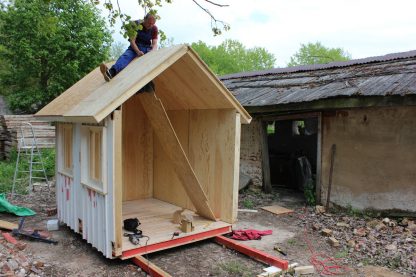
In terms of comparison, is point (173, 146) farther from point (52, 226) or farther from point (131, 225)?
point (52, 226)

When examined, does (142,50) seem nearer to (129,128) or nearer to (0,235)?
(129,128)

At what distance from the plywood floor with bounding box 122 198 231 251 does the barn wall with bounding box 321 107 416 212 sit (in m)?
3.27

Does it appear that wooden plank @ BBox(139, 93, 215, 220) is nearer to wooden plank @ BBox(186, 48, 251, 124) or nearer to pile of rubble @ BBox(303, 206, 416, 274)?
wooden plank @ BBox(186, 48, 251, 124)

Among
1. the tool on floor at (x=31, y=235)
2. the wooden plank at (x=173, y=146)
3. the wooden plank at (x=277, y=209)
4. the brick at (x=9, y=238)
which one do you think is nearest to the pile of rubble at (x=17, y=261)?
the brick at (x=9, y=238)

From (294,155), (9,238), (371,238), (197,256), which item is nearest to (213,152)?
(197,256)

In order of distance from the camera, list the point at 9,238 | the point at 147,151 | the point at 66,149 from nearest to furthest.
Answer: the point at 9,238
the point at 66,149
the point at 147,151

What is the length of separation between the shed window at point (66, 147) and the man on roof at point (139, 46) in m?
1.24

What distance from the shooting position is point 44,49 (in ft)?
63.0

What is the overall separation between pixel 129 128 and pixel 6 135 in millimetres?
10160

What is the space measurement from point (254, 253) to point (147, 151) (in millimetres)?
3730

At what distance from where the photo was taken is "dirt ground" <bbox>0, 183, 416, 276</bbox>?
4.96m

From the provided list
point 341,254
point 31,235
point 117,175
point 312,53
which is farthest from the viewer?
point 312,53

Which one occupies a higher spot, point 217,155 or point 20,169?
point 217,155

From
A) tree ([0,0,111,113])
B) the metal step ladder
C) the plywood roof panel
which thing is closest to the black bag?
the plywood roof panel
